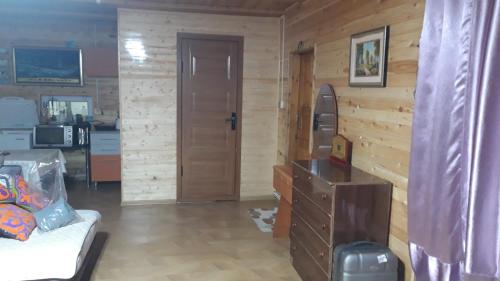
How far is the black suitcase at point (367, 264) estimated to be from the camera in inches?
91.3

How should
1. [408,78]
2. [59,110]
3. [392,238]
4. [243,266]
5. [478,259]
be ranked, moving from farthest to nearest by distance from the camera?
[59,110]
[243,266]
[392,238]
[408,78]
[478,259]

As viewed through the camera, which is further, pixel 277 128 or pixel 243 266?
pixel 277 128

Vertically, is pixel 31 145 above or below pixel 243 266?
above

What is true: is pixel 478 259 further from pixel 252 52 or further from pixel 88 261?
pixel 252 52

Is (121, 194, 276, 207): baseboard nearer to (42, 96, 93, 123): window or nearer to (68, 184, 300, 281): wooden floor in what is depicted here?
(68, 184, 300, 281): wooden floor

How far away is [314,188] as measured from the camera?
8.97 feet

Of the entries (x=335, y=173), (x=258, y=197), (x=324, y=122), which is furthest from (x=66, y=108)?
(x=335, y=173)

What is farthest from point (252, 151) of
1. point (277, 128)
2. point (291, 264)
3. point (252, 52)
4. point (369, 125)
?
point (369, 125)

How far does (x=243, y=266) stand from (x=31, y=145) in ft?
12.3

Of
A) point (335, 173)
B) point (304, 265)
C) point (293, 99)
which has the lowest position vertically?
point (304, 265)

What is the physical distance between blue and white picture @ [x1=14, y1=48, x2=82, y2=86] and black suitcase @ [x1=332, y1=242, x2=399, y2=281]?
5.08 meters

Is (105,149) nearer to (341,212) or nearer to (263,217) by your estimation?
(263,217)

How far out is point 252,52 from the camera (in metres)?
5.01

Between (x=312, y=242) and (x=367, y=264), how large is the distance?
0.51 metres
